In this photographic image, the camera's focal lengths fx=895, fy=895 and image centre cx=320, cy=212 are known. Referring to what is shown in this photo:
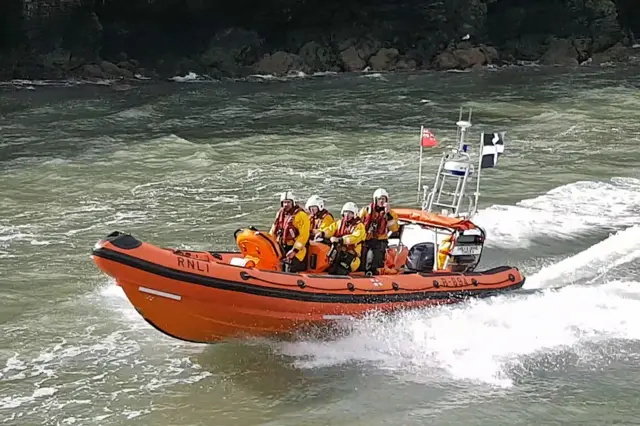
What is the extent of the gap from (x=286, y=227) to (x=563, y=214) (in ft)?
19.7

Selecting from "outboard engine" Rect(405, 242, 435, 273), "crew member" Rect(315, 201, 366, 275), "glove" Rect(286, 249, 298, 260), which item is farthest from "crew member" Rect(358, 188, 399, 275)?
"glove" Rect(286, 249, 298, 260)

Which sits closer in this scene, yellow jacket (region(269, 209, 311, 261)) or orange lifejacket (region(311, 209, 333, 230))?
yellow jacket (region(269, 209, 311, 261))

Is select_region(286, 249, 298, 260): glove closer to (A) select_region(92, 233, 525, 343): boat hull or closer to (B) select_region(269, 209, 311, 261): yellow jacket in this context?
(B) select_region(269, 209, 311, 261): yellow jacket

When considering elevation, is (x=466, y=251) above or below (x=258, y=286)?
below

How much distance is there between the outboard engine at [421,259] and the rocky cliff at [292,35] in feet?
72.4

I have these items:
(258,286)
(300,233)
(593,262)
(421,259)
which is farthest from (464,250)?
(258,286)

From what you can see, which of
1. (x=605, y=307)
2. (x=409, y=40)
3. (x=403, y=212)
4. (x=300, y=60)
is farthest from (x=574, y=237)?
(x=409, y=40)

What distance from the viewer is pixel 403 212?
960cm

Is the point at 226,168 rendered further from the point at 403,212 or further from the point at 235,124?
the point at 403,212

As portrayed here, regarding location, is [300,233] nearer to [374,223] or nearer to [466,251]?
[374,223]

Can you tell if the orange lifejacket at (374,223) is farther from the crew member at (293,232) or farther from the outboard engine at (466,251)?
the outboard engine at (466,251)

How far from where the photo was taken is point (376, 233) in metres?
8.88

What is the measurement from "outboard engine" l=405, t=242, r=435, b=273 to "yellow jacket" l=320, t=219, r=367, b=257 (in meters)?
0.93

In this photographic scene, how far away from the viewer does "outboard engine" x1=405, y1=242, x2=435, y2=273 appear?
9.48 metres
